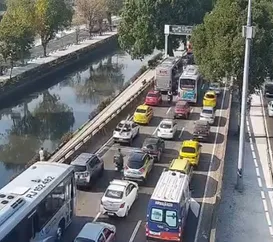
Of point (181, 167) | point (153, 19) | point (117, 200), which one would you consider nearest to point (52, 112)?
point (153, 19)

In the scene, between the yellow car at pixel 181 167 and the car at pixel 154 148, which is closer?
the yellow car at pixel 181 167

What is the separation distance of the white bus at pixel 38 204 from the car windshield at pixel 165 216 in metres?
3.11

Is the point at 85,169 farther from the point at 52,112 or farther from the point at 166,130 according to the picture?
the point at 52,112

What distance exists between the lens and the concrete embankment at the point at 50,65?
48.5 meters

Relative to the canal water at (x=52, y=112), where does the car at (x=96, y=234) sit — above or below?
above

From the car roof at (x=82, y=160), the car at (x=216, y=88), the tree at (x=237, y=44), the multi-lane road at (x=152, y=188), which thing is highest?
the tree at (x=237, y=44)

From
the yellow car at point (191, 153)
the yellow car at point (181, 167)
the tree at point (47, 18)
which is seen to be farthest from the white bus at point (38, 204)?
the tree at point (47, 18)

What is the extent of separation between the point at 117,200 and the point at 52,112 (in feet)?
86.9

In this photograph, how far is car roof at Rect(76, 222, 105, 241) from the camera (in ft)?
51.8

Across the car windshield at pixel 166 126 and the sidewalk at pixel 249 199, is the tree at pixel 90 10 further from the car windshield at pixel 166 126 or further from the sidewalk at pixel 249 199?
the car windshield at pixel 166 126

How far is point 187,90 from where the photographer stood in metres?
37.5

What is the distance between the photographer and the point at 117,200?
1928 cm

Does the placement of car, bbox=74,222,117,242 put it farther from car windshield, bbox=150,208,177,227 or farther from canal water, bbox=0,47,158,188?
canal water, bbox=0,47,158,188

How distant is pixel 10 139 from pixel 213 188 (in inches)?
761
